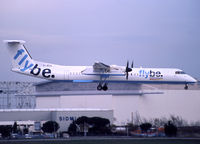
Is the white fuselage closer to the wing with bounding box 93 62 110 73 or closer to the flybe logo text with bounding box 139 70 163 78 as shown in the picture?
the flybe logo text with bounding box 139 70 163 78

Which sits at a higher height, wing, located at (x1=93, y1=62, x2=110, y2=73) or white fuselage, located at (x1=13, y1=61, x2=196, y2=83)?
wing, located at (x1=93, y1=62, x2=110, y2=73)

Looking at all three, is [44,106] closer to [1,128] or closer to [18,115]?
[18,115]

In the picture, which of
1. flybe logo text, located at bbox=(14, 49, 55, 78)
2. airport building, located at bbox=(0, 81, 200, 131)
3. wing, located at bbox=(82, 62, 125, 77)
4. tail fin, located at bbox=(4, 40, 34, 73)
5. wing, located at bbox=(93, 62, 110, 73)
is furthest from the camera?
airport building, located at bbox=(0, 81, 200, 131)

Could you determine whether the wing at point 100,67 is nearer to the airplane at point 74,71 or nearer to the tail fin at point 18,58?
the airplane at point 74,71

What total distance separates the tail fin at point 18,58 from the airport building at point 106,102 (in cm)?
2714

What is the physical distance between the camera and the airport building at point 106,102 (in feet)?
268

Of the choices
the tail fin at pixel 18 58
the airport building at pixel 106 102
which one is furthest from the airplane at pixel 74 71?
the airport building at pixel 106 102

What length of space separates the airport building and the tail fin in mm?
27140

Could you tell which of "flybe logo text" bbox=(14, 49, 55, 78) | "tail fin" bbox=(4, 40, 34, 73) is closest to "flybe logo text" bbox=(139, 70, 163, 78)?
"flybe logo text" bbox=(14, 49, 55, 78)

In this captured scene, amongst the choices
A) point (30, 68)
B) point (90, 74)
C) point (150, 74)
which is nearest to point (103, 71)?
point (90, 74)

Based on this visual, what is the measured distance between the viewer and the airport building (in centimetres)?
8169

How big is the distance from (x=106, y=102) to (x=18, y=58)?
41462 millimetres

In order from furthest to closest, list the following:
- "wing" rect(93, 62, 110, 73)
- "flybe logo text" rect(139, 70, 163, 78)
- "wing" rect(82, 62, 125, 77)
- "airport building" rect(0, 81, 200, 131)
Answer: "airport building" rect(0, 81, 200, 131) < "flybe logo text" rect(139, 70, 163, 78) < "wing" rect(82, 62, 125, 77) < "wing" rect(93, 62, 110, 73)

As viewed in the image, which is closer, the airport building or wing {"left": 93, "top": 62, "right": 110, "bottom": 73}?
wing {"left": 93, "top": 62, "right": 110, "bottom": 73}
